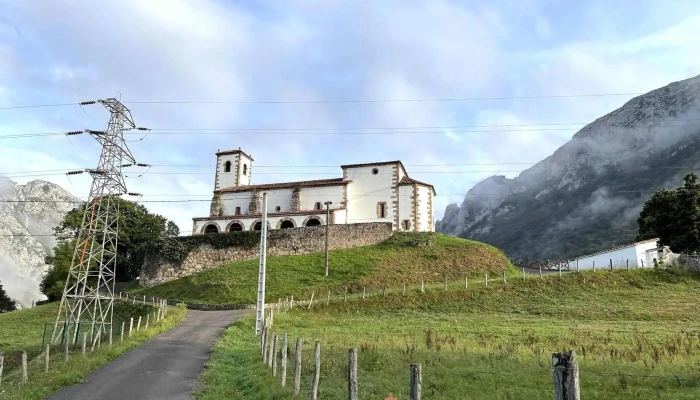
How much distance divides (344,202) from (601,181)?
98598 mm

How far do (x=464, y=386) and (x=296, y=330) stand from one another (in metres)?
14.6

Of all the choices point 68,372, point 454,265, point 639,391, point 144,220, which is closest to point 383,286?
point 454,265

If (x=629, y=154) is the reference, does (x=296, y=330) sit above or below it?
below

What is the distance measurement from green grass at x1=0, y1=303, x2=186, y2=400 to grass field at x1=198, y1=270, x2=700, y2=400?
13.7ft

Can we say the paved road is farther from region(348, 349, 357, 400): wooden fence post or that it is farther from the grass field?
region(348, 349, 357, 400): wooden fence post

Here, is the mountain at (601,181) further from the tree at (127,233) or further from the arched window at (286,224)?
the tree at (127,233)

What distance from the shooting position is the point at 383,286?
38.6 meters

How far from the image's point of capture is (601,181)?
126 meters

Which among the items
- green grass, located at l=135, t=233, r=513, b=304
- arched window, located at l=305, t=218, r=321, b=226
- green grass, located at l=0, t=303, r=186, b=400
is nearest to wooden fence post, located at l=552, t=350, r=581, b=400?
green grass, located at l=0, t=303, r=186, b=400

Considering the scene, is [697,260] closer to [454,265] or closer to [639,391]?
[454,265]

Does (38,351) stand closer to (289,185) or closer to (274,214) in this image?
(274,214)

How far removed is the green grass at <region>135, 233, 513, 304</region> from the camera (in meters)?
38.9

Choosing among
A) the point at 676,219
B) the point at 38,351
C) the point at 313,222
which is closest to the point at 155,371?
the point at 38,351

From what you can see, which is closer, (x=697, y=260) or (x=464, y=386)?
(x=464, y=386)
